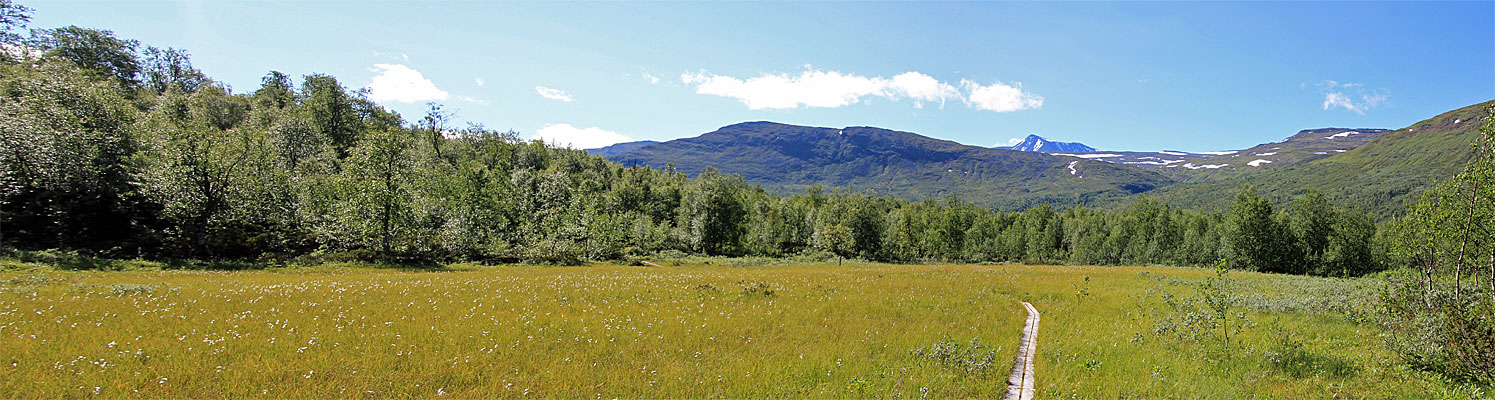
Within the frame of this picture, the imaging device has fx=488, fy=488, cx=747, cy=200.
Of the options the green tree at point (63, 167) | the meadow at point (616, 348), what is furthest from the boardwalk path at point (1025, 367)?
the green tree at point (63, 167)

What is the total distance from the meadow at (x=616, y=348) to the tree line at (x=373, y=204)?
19.1m

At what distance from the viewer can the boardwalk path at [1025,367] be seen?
9367mm

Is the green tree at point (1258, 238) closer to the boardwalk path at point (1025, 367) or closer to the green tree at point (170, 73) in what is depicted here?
the boardwalk path at point (1025, 367)

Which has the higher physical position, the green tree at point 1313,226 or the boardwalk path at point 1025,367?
the boardwalk path at point 1025,367

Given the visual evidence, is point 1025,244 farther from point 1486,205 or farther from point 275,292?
point 275,292

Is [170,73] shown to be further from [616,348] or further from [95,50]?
[616,348]

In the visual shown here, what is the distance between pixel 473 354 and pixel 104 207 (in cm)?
4566

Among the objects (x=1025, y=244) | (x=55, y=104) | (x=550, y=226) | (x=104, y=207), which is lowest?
(x=1025, y=244)

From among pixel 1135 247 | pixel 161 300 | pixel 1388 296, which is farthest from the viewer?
pixel 1135 247

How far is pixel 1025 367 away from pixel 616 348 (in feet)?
30.4

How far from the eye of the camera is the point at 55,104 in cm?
3344

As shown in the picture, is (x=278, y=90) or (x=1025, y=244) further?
(x=1025, y=244)

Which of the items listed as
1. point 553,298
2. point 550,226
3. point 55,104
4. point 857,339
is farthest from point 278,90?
point 857,339

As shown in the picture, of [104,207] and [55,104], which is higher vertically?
[55,104]
